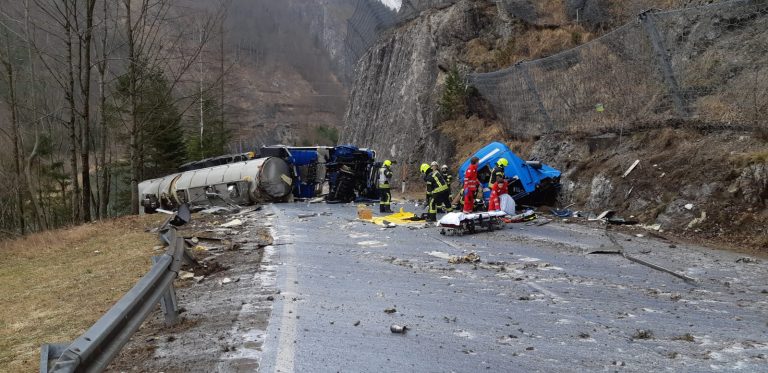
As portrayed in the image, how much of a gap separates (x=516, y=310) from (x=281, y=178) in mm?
15907

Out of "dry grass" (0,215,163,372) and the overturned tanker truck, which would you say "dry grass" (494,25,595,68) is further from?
"dry grass" (0,215,163,372)

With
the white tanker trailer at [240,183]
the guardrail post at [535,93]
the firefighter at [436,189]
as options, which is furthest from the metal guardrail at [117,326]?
the white tanker trailer at [240,183]

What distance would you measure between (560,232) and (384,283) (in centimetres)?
544

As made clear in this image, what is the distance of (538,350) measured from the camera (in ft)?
12.8

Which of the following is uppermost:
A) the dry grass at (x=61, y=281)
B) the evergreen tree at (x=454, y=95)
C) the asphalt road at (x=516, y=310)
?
the evergreen tree at (x=454, y=95)

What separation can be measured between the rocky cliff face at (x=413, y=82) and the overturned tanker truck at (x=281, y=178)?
20.4 ft

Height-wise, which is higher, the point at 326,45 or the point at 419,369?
the point at 326,45

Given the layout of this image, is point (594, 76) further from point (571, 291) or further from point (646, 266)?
point (571, 291)

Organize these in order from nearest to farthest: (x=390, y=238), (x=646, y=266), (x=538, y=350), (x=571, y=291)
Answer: (x=538, y=350)
(x=571, y=291)
(x=646, y=266)
(x=390, y=238)

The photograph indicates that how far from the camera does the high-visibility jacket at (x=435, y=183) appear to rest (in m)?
13.3

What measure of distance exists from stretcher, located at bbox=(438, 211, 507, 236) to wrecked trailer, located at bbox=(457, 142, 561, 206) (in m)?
3.06

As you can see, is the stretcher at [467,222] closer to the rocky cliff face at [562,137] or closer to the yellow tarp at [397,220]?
the yellow tarp at [397,220]

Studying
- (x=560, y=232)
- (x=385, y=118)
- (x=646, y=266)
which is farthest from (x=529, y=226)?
(x=385, y=118)

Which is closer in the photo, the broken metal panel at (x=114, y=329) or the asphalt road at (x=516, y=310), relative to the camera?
the broken metal panel at (x=114, y=329)
